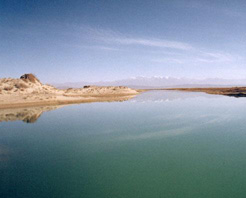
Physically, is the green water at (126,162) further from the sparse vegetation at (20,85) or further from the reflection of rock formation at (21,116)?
the sparse vegetation at (20,85)

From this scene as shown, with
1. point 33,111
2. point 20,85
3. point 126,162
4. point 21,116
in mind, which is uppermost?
point 20,85

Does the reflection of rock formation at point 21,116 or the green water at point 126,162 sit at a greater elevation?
the reflection of rock formation at point 21,116

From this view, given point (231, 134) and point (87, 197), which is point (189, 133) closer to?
point (231, 134)

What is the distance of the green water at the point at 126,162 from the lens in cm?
689

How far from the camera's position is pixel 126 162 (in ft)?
30.0

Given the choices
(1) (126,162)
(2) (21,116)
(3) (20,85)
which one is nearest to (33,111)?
(2) (21,116)

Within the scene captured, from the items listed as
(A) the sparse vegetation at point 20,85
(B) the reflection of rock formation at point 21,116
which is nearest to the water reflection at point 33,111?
(B) the reflection of rock formation at point 21,116

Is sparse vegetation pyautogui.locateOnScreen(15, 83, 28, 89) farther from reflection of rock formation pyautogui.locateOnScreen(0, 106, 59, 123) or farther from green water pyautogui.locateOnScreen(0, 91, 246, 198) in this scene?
green water pyautogui.locateOnScreen(0, 91, 246, 198)

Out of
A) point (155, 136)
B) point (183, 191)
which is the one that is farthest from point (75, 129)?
point (183, 191)

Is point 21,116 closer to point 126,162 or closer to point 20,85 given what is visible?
point 126,162

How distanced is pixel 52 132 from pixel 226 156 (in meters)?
→ 12.0

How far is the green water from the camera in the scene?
689 cm

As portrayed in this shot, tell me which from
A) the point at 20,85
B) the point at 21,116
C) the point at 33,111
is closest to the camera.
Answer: the point at 21,116

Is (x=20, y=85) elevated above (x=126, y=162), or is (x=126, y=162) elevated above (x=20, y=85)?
(x=20, y=85)
